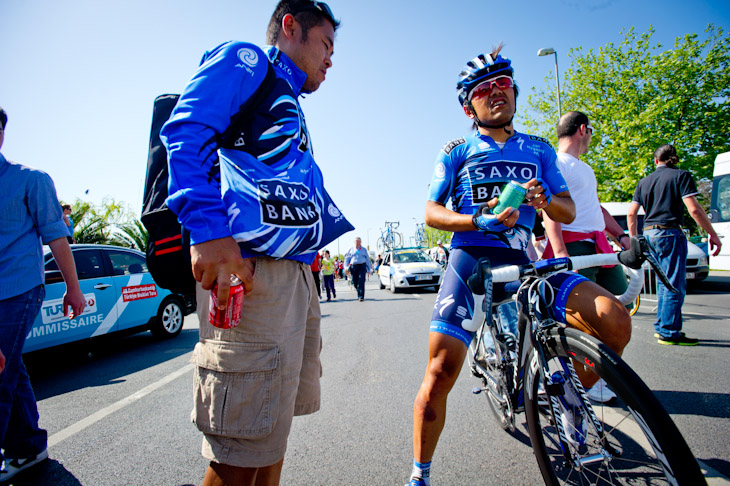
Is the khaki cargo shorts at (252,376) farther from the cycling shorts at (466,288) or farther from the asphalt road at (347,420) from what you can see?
the asphalt road at (347,420)

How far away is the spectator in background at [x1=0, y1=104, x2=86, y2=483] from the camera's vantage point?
2.14 metres

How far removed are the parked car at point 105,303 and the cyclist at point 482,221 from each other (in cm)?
477

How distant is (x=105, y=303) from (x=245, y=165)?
580 cm

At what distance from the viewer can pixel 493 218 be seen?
1.59m

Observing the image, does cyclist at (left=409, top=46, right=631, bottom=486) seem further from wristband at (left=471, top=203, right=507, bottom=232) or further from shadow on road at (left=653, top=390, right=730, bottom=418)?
shadow on road at (left=653, top=390, right=730, bottom=418)

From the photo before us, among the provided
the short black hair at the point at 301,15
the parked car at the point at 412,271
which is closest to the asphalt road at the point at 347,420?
the short black hair at the point at 301,15

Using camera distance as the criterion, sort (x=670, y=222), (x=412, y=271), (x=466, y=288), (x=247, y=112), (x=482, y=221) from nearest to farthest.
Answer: (x=247, y=112) < (x=482, y=221) < (x=466, y=288) < (x=670, y=222) < (x=412, y=271)

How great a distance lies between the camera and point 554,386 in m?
1.56

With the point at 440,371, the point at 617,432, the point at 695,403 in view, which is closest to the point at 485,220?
the point at 440,371

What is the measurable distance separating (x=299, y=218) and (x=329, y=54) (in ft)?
2.59

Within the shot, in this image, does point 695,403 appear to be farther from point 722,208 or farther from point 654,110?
point 654,110

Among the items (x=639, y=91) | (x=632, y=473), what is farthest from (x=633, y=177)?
(x=632, y=473)

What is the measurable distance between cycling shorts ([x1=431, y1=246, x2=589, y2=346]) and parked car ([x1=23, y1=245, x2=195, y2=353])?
4799mm

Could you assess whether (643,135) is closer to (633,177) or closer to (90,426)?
(633,177)
